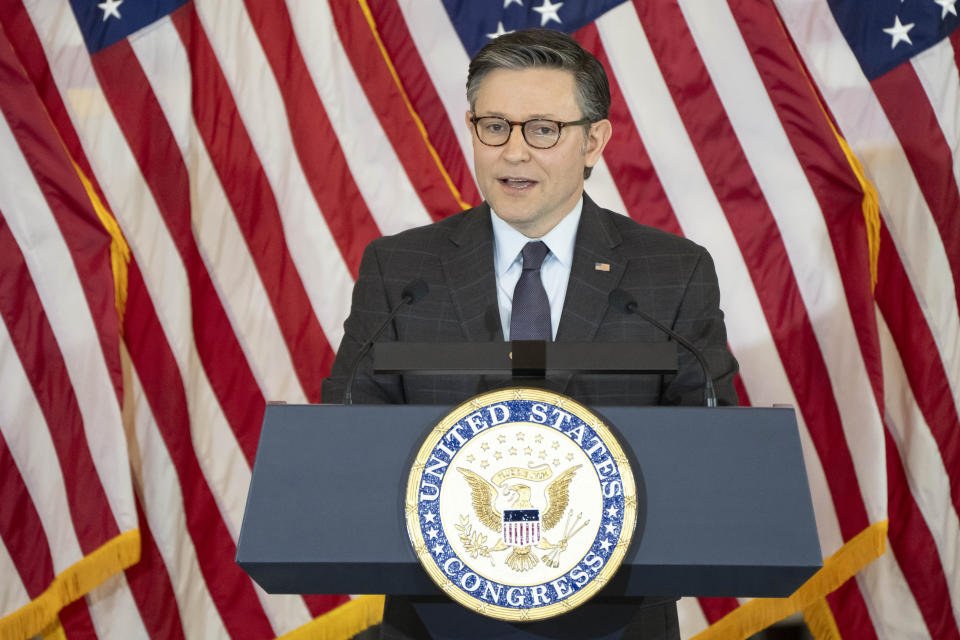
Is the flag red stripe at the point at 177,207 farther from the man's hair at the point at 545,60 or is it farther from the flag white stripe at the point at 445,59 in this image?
the man's hair at the point at 545,60

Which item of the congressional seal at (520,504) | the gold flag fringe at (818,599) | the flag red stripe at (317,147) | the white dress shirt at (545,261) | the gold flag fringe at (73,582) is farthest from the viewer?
the flag red stripe at (317,147)

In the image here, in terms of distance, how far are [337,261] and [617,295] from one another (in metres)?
2.00

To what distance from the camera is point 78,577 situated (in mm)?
3107

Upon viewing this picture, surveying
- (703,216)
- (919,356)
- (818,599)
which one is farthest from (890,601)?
(703,216)

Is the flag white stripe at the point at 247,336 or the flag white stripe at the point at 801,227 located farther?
the flag white stripe at the point at 247,336

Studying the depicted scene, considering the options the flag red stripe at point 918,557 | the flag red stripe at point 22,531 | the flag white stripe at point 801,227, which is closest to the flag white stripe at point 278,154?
the flag red stripe at point 22,531

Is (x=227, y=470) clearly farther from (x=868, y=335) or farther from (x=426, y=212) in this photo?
(x=868, y=335)

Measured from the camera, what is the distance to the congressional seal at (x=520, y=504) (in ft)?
3.32

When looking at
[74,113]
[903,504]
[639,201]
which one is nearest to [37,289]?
[74,113]

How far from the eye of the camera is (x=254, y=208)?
3207 mm

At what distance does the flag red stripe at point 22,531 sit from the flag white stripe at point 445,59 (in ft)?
6.06

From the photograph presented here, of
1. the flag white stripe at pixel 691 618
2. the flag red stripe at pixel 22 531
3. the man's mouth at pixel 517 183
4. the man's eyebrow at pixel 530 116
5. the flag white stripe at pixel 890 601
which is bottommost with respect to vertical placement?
the flag white stripe at pixel 890 601

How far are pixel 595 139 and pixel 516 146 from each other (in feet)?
0.67

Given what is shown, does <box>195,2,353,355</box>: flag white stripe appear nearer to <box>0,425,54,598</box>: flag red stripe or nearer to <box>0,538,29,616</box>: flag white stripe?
<box>0,425,54,598</box>: flag red stripe
